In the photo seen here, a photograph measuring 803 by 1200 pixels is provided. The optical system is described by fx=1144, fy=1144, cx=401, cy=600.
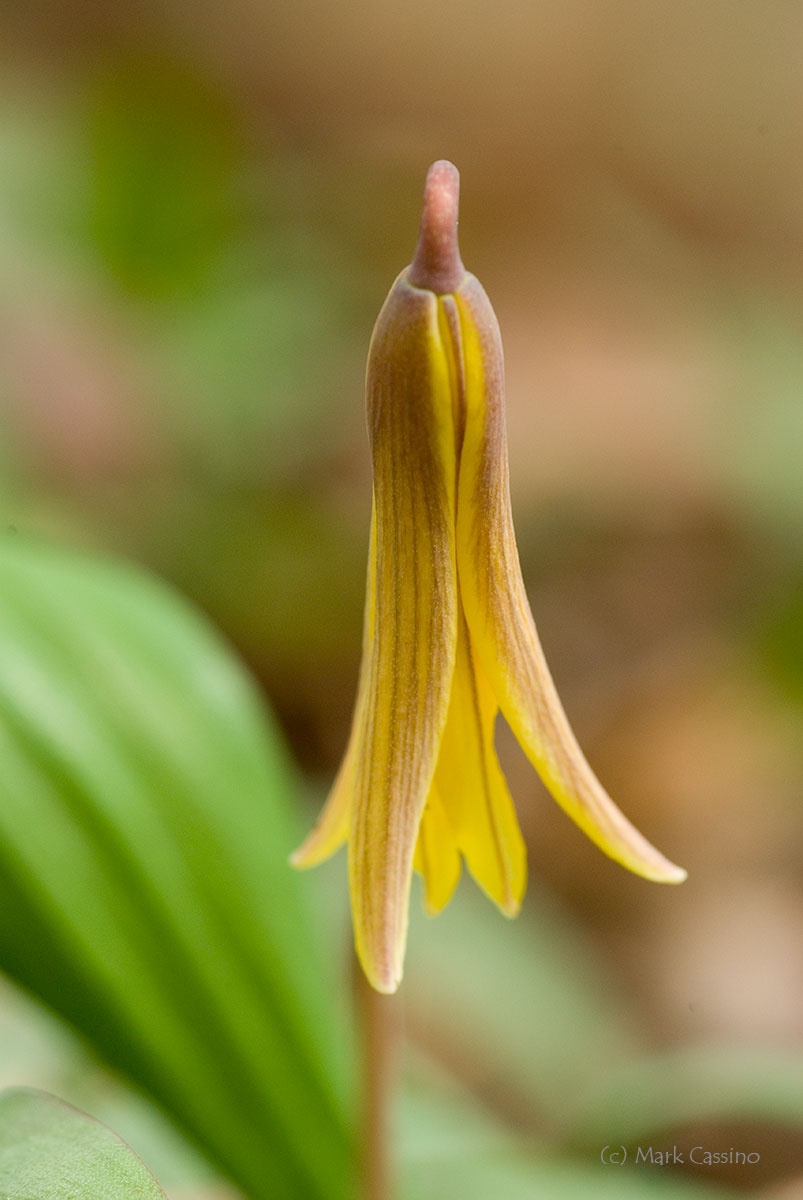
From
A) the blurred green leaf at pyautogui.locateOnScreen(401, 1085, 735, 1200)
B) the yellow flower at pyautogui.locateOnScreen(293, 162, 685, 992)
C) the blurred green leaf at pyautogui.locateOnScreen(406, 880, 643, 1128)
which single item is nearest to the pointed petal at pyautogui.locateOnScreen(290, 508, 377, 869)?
the yellow flower at pyautogui.locateOnScreen(293, 162, 685, 992)

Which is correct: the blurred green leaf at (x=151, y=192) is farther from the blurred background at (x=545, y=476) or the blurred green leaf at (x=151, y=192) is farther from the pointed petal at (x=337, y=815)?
the pointed petal at (x=337, y=815)

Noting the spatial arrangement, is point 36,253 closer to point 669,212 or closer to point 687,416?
point 687,416

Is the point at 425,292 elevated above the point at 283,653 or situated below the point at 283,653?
below

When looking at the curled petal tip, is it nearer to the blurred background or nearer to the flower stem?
the flower stem

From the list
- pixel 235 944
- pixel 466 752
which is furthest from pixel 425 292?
pixel 235 944

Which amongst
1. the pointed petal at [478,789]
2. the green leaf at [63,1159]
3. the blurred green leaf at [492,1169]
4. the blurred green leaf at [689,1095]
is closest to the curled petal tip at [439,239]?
the pointed petal at [478,789]
